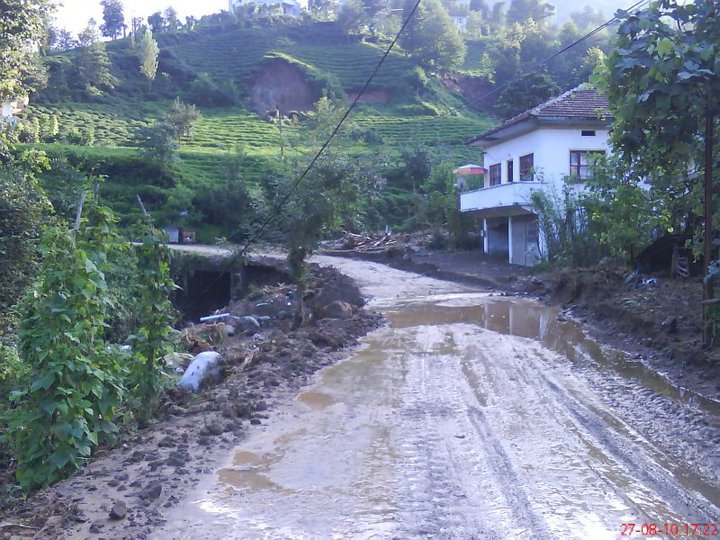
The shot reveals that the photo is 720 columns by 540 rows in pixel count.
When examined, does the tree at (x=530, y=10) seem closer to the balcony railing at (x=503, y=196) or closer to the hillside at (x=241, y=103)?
the hillside at (x=241, y=103)

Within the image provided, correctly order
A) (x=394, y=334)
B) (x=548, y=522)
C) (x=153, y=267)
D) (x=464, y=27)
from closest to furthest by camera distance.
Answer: (x=548, y=522) < (x=153, y=267) < (x=394, y=334) < (x=464, y=27)

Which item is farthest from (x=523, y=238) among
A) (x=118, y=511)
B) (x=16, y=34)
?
(x=118, y=511)

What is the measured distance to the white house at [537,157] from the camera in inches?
1091

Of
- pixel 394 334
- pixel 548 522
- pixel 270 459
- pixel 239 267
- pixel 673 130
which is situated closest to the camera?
pixel 548 522

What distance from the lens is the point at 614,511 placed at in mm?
5418

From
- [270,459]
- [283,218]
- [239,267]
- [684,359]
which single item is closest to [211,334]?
[283,218]

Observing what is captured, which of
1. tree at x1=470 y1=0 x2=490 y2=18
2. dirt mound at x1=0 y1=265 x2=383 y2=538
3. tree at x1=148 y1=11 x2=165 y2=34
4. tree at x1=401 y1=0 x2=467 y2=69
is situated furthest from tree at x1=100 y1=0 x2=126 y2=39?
dirt mound at x1=0 y1=265 x2=383 y2=538

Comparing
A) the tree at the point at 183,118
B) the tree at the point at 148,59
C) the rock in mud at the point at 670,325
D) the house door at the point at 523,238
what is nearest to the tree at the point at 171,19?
the tree at the point at 148,59

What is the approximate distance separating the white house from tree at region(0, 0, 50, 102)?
17724 mm

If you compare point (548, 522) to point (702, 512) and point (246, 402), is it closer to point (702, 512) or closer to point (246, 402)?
point (702, 512)

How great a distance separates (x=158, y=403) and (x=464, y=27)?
13934 cm

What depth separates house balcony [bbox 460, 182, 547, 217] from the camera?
27.5m

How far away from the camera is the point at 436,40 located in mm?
93125
